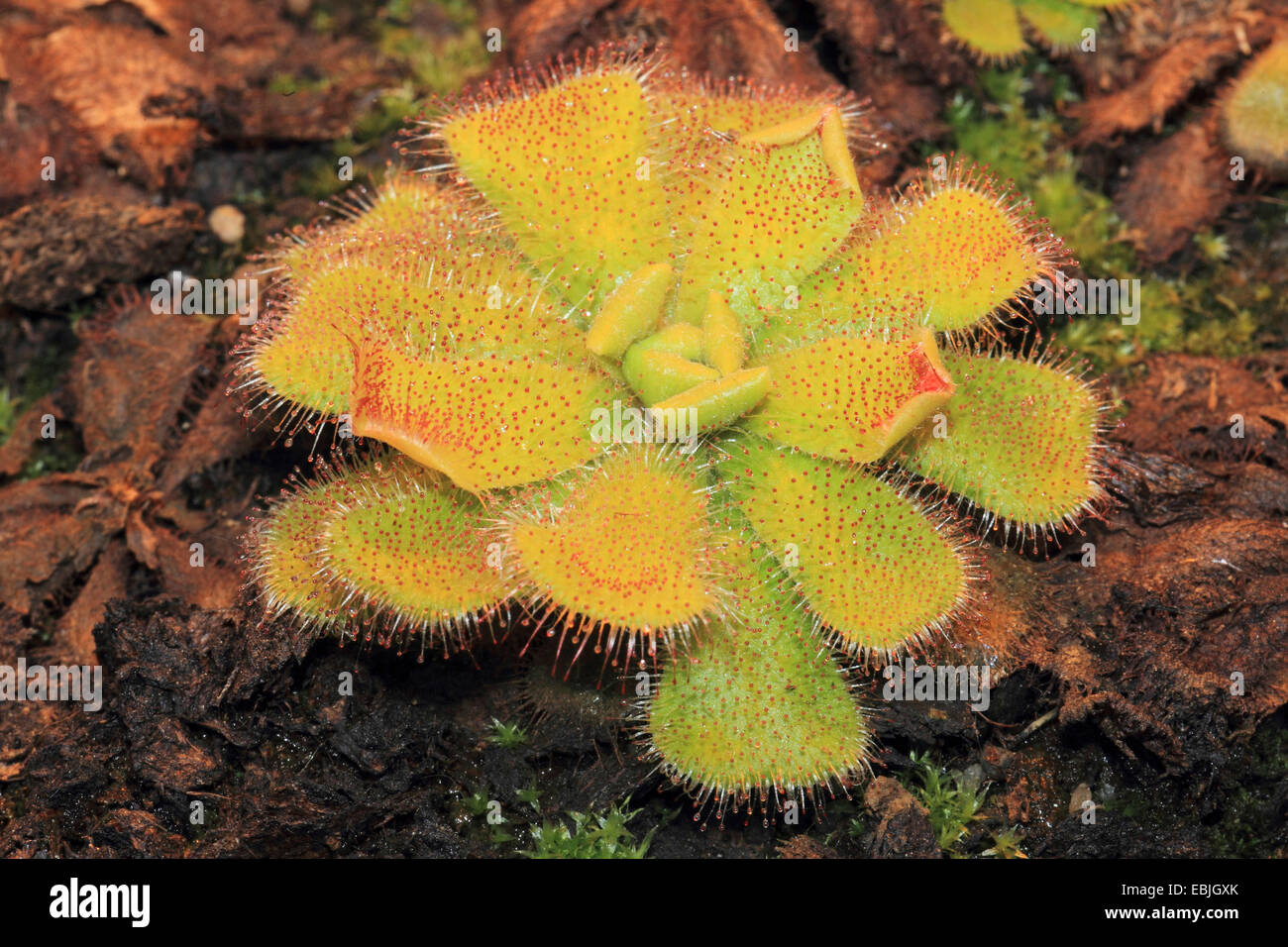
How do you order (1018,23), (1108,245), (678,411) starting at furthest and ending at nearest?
1. (1018,23)
2. (1108,245)
3. (678,411)

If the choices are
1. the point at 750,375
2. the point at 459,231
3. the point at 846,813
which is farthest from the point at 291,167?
the point at 846,813

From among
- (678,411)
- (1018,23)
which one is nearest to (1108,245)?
(1018,23)

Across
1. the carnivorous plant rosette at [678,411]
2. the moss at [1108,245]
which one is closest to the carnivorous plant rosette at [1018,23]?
the moss at [1108,245]

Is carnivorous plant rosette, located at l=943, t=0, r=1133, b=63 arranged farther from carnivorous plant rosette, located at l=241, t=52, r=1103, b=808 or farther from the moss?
carnivorous plant rosette, located at l=241, t=52, r=1103, b=808

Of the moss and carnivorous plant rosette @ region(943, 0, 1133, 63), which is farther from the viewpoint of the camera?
carnivorous plant rosette @ region(943, 0, 1133, 63)

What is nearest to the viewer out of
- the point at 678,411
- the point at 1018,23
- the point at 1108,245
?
the point at 678,411

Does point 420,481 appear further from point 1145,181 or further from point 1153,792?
point 1145,181

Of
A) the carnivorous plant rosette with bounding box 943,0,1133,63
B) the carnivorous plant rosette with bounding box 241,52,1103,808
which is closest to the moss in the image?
the carnivorous plant rosette with bounding box 943,0,1133,63

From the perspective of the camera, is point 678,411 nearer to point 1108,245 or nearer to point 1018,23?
point 1108,245

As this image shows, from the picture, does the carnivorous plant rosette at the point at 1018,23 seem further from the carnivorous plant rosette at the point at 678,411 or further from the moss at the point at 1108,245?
the carnivorous plant rosette at the point at 678,411
